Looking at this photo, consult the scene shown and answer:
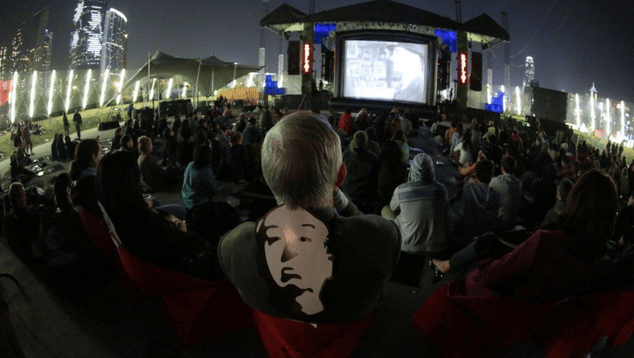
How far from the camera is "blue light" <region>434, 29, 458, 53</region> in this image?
29.0 metres

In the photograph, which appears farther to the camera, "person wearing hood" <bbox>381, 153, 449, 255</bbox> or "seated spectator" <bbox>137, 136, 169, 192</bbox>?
"seated spectator" <bbox>137, 136, 169, 192</bbox>

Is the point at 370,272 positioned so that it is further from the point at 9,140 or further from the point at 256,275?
the point at 9,140

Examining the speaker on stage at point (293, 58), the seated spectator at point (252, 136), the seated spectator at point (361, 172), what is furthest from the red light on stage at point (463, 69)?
the seated spectator at point (361, 172)

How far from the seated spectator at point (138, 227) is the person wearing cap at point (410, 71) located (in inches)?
766

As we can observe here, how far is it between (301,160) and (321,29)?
2924 cm

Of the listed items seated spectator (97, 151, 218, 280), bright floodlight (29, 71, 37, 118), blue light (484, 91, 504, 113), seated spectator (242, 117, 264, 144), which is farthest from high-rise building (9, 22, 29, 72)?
blue light (484, 91, 504, 113)

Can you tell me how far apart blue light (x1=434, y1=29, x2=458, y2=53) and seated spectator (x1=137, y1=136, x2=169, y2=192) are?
2656 cm

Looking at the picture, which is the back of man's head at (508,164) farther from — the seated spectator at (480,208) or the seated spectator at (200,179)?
the seated spectator at (200,179)

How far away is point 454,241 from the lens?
4.58m

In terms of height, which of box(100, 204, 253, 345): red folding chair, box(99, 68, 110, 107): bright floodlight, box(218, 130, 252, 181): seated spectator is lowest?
box(100, 204, 253, 345): red folding chair

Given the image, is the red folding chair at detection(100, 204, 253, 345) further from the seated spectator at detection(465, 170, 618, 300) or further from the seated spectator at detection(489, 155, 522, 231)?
the seated spectator at detection(489, 155, 522, 231)

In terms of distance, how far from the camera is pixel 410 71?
68.5 feet

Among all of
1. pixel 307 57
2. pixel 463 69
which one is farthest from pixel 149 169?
pixel 463 69

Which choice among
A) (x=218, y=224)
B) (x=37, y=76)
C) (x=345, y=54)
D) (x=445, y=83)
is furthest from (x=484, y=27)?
(x=218, y=224)
